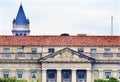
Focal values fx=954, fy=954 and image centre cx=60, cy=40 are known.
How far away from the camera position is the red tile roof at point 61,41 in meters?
168

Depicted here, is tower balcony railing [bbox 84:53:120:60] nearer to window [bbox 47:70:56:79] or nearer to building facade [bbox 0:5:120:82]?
building facade [bbox 0:5:120:82]

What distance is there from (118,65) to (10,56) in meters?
18.8

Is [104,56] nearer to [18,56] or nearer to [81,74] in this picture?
[81,74]

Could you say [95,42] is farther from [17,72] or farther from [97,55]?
[17,72]

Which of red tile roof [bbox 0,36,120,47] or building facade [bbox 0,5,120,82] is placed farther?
red tile roof [bbox 0,36,120,47]

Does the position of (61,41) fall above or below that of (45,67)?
above

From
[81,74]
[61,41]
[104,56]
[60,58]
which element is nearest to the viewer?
[60,58]

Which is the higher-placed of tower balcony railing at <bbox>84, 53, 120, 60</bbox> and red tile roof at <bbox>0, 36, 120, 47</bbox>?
red tile roof at <bbox>0, 36, 120, 47</bbox>

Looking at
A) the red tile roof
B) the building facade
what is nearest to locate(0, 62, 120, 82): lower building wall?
the building facade

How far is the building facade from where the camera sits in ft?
538

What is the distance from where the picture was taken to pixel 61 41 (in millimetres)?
168500

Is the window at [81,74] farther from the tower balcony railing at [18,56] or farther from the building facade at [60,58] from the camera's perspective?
the tower balcony railing at [18,56]

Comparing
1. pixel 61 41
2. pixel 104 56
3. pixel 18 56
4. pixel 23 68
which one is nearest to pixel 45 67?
pixel 23 68

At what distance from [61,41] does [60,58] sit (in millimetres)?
5163
